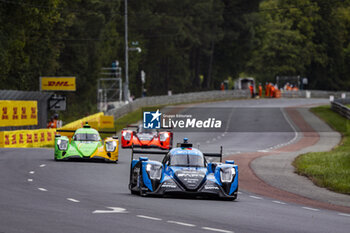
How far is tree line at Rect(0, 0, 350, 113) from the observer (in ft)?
277

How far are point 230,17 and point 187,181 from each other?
348 feet

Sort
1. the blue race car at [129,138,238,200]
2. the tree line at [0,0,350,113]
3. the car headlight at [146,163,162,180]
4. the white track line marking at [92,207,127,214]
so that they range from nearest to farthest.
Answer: the white track line marking at [92,207,127,214] < the blue race car at [129,138,238,200] < the car headlight at [146,163,162,180] < the tree line at [0,0,350,113]

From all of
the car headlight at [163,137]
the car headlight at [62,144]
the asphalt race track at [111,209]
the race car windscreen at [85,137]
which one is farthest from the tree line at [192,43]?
the asphalt race track at [111,209]

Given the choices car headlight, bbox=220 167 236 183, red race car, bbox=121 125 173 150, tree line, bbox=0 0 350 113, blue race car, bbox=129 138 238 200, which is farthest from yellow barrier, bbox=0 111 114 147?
tree line, bbox=0 0 350 113

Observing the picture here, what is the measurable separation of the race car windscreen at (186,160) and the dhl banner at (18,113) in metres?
25.8

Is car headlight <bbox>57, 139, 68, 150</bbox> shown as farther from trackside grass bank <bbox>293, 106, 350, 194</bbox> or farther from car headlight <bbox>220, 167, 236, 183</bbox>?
car headlight <bbox>220, 167, 236, 183</bbox>

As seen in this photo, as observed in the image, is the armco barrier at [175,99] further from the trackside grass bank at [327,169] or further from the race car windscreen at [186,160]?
the race car windscreen at [186,160]

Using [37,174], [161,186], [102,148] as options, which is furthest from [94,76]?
[161,186]

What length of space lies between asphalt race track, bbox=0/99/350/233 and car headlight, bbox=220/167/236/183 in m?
0.54

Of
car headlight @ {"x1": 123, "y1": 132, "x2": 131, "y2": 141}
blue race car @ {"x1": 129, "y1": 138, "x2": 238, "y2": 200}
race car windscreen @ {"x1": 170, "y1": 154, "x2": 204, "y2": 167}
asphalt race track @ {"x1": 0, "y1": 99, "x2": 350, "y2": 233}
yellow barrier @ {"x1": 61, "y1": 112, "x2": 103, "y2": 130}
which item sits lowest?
asphalt race track @ {"x1": 0, "y1": 99, "x2": 350, "y2": 233}

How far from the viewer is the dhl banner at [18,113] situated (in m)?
43.2

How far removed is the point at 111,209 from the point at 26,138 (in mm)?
27569

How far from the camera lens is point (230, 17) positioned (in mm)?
122062

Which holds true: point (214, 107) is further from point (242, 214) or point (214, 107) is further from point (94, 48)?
point (242, 214)
